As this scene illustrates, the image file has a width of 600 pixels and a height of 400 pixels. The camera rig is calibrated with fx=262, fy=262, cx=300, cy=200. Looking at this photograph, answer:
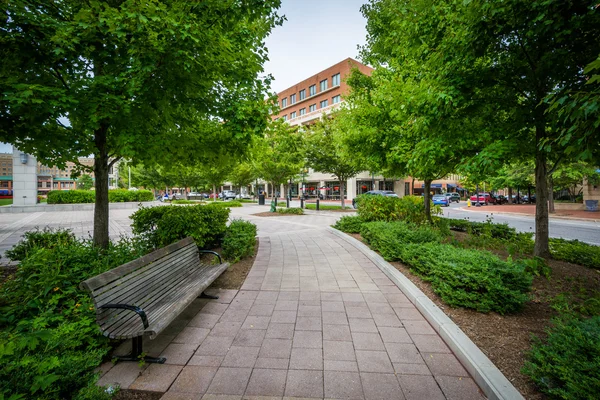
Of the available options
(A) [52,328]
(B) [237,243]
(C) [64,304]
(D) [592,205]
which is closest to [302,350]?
(A) [52,328]

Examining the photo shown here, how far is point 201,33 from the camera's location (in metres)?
3.86

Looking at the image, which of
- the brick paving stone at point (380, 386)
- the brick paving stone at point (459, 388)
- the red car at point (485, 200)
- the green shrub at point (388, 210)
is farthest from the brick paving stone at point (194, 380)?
the red car at point (485, 200)

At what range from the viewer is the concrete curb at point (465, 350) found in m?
2.25

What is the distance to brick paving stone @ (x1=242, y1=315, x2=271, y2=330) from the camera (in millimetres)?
3539

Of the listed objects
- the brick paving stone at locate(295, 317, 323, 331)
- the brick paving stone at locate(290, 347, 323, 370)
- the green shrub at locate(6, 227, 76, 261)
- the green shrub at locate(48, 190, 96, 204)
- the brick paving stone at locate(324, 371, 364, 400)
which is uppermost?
the green shrub at locate(48, 190, 96, 204)

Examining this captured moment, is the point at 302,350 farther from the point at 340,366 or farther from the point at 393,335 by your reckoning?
the point at 393,335

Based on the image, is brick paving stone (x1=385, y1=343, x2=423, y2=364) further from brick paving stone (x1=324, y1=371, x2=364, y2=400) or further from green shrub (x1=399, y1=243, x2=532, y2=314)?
green shrub (x1=399, y1=243, x2=532, y2=314)

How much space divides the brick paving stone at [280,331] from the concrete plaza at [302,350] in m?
0.01

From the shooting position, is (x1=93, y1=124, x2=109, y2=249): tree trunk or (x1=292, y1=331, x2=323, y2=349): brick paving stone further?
(x1=93, y1=124, x2=109, y2=249): tree trunk

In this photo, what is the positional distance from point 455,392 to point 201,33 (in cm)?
530

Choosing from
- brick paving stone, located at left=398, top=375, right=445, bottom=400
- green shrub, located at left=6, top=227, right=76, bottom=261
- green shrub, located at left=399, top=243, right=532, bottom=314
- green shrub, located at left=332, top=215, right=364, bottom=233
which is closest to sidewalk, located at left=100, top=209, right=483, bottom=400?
brick paving stone, located at left=398, top=375, right=445, bottom=400

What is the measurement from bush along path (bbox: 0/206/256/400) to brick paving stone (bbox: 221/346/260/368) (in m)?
1.07

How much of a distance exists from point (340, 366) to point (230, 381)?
1114 mm

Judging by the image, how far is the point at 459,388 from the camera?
244 centimetres
